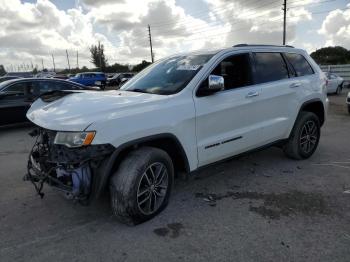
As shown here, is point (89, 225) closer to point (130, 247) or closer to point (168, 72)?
point (130, 247)

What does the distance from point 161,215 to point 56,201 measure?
4.46 feet

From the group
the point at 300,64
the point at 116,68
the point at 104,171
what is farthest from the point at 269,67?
the point at 116,68

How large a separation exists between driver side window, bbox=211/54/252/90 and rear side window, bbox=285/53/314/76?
3.73 ft

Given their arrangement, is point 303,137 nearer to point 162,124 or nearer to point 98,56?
point 162,124

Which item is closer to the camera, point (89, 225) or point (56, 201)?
point (89, 225)

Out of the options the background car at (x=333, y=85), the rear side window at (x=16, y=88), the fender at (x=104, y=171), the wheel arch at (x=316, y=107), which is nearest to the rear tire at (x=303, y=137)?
the wheel arch at (x=316, y=107)

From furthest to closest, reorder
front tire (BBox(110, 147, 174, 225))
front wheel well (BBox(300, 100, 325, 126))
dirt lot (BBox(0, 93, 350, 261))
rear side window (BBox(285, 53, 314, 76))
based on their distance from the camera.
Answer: front wheel well (BBox(300, 100, 325, 126)) → rear side window (BBox(285, 53, 314, 76)) → front tire (BBox(110, 147, 174, 225)) → dirt lot (BBox(0, 93, 350, 261))

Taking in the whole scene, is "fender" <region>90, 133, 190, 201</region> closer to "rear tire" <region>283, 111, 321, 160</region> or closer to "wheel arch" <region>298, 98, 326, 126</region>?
"rear tire" <region>283, 111, 321, 160</region>

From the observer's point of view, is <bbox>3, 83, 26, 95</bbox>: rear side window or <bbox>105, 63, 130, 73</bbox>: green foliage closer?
<bbox>3, 83, 26, 95</bbox>: rear side window

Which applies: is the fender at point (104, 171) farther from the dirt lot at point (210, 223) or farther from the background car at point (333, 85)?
the background car at point (333, 85)

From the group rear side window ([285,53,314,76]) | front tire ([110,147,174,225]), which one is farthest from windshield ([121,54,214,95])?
rear side window ([285,53,314,76])

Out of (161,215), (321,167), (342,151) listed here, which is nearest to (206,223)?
(161,215)

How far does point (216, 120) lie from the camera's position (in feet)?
13.4

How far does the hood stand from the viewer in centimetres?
318
